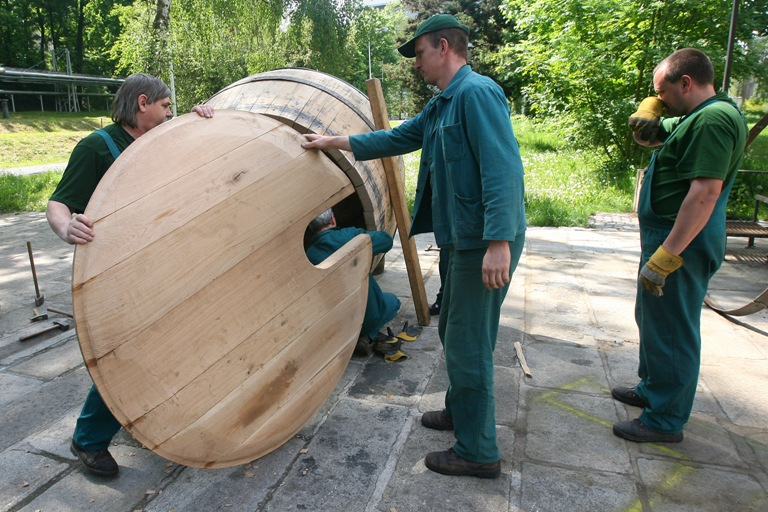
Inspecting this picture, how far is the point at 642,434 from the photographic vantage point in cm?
274

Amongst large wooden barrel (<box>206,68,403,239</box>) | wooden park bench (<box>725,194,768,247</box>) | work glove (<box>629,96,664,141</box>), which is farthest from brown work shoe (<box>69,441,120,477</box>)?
wooden park bench (<box>725,194,768,247</box>)

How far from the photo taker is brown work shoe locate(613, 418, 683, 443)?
273 cm

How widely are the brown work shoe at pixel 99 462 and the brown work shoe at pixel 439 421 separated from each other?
1455mm

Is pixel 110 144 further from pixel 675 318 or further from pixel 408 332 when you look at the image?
pixel 675 318

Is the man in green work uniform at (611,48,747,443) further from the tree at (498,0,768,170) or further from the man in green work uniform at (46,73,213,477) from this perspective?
the tree at (498,0,768,170)

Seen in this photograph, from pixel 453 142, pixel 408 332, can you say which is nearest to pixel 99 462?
pixel 453 142

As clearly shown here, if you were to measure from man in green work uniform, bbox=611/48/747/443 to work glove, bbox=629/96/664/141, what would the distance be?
1.04 ft

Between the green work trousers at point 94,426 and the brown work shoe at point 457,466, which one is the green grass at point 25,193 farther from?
the brown work shoe at point 457,466

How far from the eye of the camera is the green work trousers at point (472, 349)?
7.79 ft

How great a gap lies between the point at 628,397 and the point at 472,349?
125 cm

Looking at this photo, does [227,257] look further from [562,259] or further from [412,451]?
[562,259]

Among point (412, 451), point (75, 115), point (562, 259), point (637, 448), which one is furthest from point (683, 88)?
point (75, 115)

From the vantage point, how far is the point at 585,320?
4.33 m

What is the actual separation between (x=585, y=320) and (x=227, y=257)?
9.98ft
